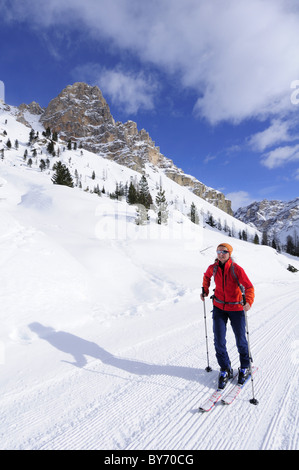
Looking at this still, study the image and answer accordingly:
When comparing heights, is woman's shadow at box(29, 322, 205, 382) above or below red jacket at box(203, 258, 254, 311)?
below

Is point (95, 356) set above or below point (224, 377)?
below

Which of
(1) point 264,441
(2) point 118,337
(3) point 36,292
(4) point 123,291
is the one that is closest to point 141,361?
(2) point 118,337

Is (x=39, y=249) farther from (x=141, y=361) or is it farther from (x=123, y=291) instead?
(x=141, y=361)

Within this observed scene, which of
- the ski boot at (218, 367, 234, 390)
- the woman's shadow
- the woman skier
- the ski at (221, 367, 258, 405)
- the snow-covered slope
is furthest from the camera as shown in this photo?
the woman's shadow

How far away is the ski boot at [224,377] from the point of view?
3.50 meters

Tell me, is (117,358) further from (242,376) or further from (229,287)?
(229,287)

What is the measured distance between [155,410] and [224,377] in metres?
1.26

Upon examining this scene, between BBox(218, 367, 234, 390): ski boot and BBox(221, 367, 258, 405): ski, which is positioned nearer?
BBox(221, 367, 258, 405): ski

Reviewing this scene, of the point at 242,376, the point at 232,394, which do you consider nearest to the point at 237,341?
the point at 242,376

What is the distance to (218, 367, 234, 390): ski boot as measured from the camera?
138 inches

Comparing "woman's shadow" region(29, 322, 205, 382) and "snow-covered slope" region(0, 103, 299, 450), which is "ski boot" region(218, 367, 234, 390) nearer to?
"snow-covered slope" region(0, 103, 299, 450)

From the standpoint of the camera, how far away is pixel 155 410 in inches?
121

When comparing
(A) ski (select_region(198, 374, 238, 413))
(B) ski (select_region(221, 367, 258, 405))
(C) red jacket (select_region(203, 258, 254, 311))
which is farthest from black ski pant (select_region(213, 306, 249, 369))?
(A) ski (select_region(198, 374, 238, 413))

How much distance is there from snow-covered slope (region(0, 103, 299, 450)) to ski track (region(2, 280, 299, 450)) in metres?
0.02
